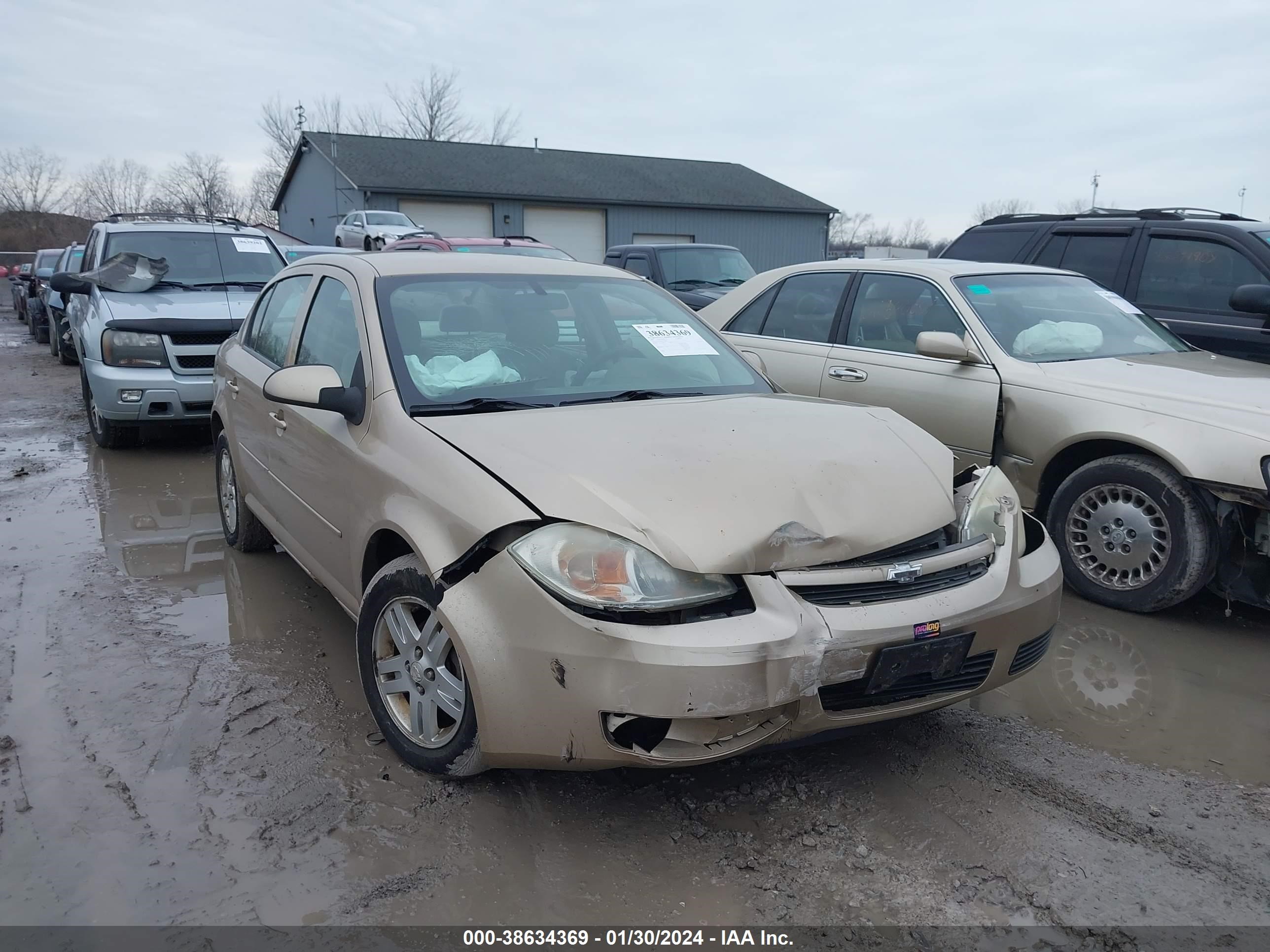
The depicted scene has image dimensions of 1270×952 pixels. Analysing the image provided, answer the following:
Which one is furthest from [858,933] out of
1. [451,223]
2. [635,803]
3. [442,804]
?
[451,223]

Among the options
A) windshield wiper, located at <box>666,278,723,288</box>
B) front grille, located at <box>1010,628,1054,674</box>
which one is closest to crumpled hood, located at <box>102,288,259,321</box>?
windshield wiper, located at <box>666,278,723,288</box>

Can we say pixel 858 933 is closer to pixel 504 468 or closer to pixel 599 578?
pixel 599 578

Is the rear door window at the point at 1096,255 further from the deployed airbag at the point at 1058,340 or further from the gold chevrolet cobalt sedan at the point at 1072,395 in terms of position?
the deployed airbag at the point at 1058,340

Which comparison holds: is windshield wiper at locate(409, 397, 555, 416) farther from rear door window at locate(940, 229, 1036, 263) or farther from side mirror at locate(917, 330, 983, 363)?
rear door window at locate(940, 229, 1036, 263)

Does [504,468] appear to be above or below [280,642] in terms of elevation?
above

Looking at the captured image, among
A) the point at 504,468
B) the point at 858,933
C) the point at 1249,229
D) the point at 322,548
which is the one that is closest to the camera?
the point at 858,933

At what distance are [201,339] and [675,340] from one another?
529cm

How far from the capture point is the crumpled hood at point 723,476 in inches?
101

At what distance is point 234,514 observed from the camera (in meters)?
5.39

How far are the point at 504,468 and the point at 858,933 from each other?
1.55m

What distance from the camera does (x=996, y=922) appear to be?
241cm

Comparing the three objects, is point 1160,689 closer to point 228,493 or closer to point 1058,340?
point 1058,340

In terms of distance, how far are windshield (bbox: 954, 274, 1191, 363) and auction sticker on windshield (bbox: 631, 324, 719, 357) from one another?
2.00 m

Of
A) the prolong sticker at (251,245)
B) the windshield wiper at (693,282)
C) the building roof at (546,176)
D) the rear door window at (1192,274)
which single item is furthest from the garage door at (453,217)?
the rear door window at (1192,274)
